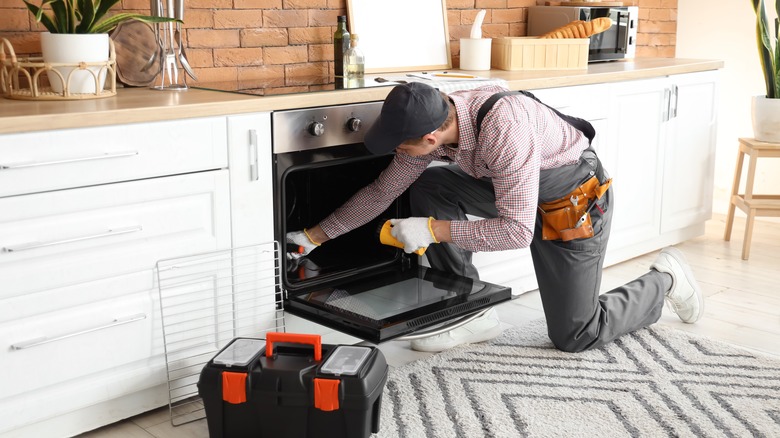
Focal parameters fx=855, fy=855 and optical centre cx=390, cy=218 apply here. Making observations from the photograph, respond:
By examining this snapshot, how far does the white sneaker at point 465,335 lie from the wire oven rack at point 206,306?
22.1 inches

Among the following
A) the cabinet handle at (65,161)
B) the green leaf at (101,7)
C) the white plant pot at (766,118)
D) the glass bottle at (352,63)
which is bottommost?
the white plant pot at (766,118)

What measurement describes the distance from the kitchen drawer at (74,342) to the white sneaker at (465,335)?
96 centimetres

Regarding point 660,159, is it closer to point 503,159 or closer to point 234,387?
point 503,159

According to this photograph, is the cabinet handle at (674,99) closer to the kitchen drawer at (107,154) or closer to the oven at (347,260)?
the oven at (347,260)

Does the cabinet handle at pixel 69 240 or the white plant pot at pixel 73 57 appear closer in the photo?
the cabinet handle at pixel 69 240

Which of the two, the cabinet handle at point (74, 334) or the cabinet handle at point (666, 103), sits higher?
the cabinet handle at point (666, 103)

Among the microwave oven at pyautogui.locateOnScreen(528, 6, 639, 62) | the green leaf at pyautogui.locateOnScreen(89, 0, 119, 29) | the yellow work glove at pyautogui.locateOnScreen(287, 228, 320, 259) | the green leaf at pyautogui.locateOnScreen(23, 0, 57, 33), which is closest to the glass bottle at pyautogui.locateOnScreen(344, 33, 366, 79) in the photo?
the yellow work glove at pyautogui.locateOnScreen(287, 228, 320, 259)

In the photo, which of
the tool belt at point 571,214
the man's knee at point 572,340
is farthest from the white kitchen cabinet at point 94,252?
the man's knee at point 572,340

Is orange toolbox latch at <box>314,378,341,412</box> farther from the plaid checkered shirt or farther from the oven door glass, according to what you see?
the plaid checkered shirt

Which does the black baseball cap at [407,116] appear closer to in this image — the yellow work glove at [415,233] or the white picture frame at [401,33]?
the yellow work glove at [415,233]

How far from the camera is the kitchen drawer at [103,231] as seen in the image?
2.04 m

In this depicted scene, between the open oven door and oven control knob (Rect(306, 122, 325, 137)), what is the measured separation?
66 mm

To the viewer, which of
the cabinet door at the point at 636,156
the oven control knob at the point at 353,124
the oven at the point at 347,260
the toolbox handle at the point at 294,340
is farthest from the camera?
the cabinet door at the point at 636,156

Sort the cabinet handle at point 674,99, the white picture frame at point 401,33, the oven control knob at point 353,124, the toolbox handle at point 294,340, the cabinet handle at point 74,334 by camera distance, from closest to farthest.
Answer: the cabinet handle at point 74,334, the toolbox handle at point 294,340, the oven control knob at point 353,124, the white picture frame at point 401,33, the cabinet handle at point 674,99
